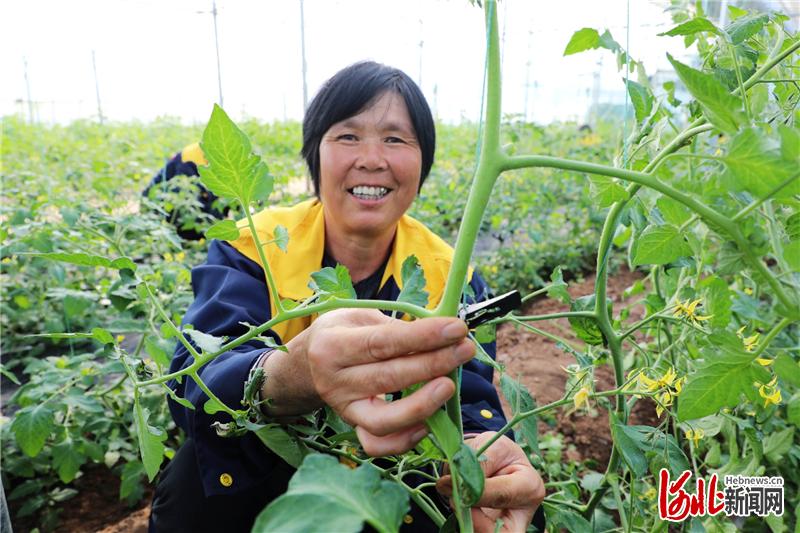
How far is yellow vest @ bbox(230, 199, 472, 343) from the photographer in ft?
4.46

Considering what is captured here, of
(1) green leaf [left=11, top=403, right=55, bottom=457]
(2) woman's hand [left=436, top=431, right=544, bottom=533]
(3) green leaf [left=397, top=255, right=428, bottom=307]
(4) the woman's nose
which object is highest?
(4) the woman's nose

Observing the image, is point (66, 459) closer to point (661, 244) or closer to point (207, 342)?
point (207, 342)

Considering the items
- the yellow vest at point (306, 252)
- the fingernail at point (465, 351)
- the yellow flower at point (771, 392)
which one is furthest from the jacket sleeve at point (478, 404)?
the fingernail at point (465, 351)

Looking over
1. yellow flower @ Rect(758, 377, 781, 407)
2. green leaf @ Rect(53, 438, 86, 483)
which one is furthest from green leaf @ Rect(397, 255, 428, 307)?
green leaf @ Rect(53, 438, 86, 483)

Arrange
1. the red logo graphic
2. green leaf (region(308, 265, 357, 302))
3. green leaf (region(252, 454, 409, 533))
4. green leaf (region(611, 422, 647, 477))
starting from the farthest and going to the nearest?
the red logo graphic
green leaf (region(611, 422, 647, 477))
green leaf (region(308, 265, 357, 302))
green leaf (region(252, 454, 409, 533))

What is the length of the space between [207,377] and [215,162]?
1.59 ft

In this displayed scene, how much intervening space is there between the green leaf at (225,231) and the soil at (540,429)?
0.71 meters

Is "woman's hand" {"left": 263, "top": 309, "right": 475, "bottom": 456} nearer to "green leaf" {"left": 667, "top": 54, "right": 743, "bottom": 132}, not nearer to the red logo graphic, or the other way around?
"green leaf" {"left": 667, "top": 54, "right": 743, "bottom": 132}

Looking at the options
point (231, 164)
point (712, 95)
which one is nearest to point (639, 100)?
point (712, 95)

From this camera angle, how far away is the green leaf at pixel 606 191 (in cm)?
65

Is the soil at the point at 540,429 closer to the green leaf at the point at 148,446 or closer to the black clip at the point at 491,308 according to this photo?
the black clip at the point at 491,308

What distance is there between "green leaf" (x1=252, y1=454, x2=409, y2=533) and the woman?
0.55ft

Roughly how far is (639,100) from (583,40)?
0.11m

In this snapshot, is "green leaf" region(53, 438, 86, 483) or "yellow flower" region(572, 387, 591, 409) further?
"green leaf" region(53, 438, 86, 483)
